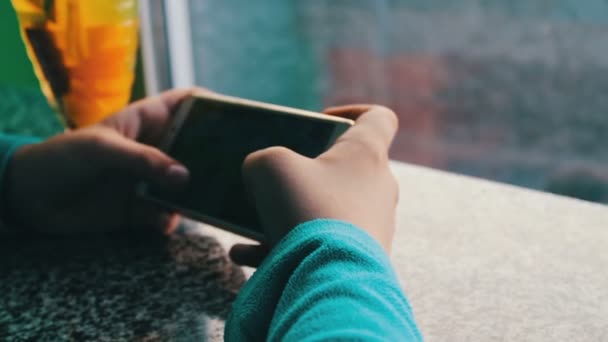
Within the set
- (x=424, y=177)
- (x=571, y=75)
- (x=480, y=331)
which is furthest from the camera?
(x=571, y=75)

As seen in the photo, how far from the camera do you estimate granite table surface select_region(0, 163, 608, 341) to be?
40 cm

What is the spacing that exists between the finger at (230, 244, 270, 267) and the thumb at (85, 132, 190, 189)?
8cm

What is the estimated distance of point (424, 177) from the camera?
0.67m

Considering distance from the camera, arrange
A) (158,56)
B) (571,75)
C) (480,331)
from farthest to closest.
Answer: (571,75) < (158,56) < (480,331)

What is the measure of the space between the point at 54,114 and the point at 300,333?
570 mm

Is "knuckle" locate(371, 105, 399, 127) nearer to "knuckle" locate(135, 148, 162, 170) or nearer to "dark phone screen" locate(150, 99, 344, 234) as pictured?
"dark phone screen" locate(150, 99, 344, 234)

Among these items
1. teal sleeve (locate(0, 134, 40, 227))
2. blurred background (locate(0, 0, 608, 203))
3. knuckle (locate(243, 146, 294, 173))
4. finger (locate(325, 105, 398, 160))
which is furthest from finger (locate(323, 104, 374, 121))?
blurred background (locate(0, 0, 608, 203))

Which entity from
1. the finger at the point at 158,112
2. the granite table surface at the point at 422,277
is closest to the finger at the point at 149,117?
the finger at the point at 158,112

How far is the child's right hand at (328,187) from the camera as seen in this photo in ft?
1.17

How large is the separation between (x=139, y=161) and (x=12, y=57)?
0.33 m

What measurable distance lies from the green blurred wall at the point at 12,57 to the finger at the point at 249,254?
416 mm

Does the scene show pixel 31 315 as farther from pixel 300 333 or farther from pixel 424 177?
pixel 424 177

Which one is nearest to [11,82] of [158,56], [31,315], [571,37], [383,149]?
[158,56]

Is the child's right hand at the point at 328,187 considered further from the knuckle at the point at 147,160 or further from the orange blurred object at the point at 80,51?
the orange blurred object at the point at 80,51
